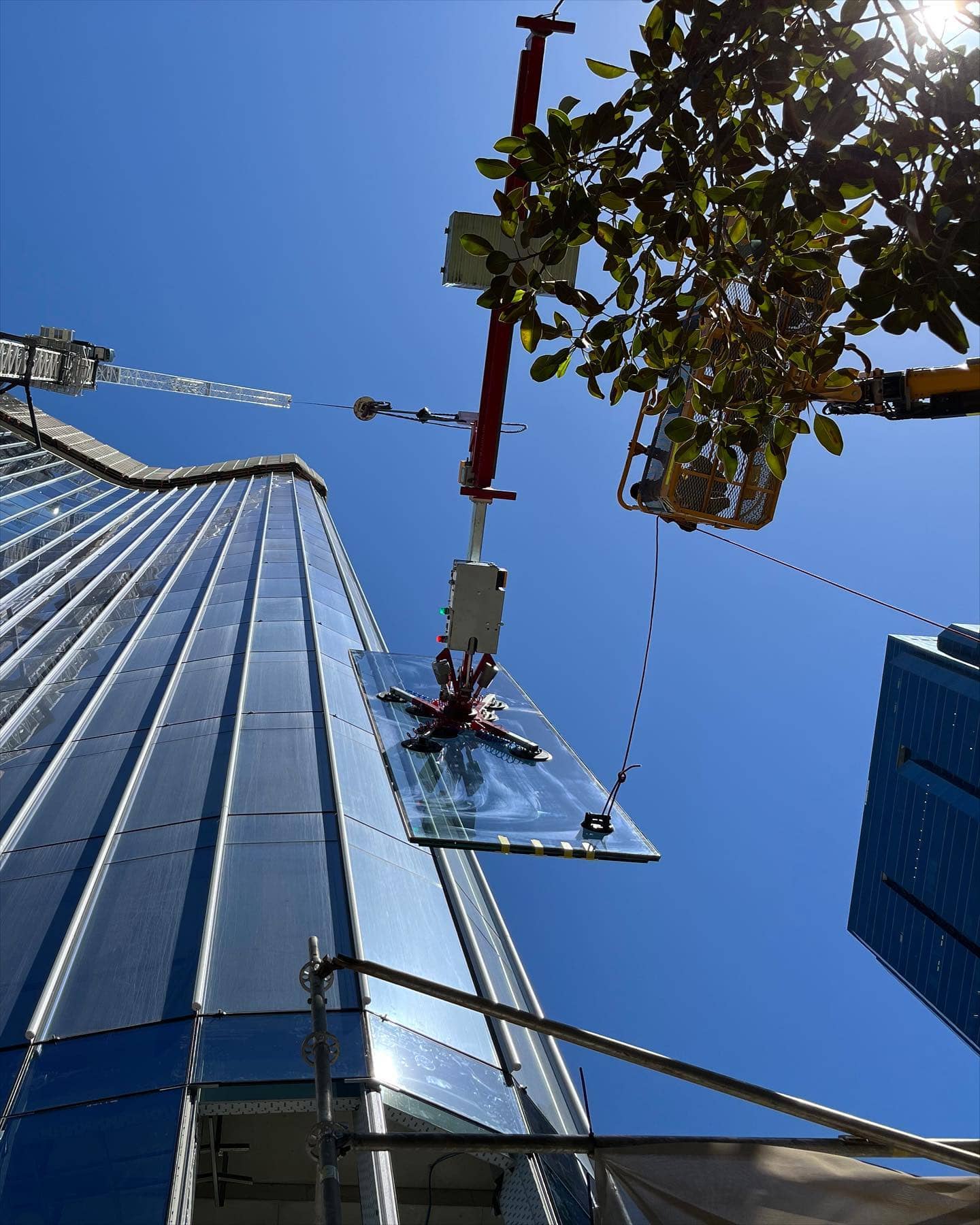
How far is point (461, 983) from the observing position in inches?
345

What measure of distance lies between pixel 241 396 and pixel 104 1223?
3977 inches

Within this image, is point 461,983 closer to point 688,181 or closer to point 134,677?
point 688,181

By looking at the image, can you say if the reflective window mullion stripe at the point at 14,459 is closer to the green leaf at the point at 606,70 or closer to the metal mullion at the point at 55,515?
the metal mullion at the point at 55,515

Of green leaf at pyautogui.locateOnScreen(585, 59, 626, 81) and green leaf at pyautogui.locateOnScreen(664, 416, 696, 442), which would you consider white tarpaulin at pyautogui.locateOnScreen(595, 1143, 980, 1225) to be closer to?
green leaf at pyautogui.locateOnScreen(664, 416, 696, 442)

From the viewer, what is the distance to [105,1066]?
661cm

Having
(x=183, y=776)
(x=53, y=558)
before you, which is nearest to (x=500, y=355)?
(x=183, y=776)

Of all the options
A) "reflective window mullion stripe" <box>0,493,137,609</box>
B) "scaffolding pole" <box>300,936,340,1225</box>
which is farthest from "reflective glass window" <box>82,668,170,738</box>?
"scaffolding pole" <box>300,936,340,1225</box>

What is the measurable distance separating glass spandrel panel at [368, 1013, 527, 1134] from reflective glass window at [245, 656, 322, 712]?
6835 mm

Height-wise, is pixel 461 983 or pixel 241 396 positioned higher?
pixel 241 396

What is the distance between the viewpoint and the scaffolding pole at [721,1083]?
14.0ft

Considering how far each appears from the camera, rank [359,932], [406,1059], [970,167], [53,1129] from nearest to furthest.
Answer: [970,167]
[53,1129]
[406,1059]
[359,932]

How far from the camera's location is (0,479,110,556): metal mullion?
71.2 ft

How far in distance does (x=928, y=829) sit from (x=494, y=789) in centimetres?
5854

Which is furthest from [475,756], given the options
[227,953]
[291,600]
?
[291,600]
